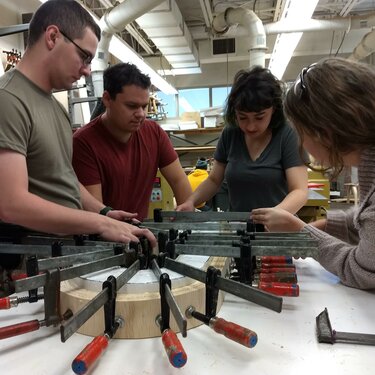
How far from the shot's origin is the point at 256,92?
1.33m

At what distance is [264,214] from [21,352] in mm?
714

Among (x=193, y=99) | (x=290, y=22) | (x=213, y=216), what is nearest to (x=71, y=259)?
(x=213, y=216)

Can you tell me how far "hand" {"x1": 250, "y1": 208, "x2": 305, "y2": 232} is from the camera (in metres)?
1.03

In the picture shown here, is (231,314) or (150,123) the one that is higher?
(150,123)

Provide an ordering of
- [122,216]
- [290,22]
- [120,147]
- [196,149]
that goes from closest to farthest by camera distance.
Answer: [122,216]
[120,147]
[290,22]
[196,149]

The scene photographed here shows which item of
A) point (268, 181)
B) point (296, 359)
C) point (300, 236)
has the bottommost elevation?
point (296, 359)

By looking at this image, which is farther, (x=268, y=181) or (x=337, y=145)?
(x=268, y=181)

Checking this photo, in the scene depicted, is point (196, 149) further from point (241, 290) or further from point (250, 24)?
point (241, 290)

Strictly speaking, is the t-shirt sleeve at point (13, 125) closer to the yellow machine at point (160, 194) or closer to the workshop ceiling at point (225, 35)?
the yellow machine at point (160, 194)

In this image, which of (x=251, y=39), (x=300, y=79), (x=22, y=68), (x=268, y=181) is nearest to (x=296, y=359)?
(x=300, y=79)

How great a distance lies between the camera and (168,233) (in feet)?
3.06

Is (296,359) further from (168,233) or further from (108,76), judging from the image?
(108,76)

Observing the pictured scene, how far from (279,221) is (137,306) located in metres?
0.55

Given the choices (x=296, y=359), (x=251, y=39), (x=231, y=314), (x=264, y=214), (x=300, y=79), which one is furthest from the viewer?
(x=251, y=39)
